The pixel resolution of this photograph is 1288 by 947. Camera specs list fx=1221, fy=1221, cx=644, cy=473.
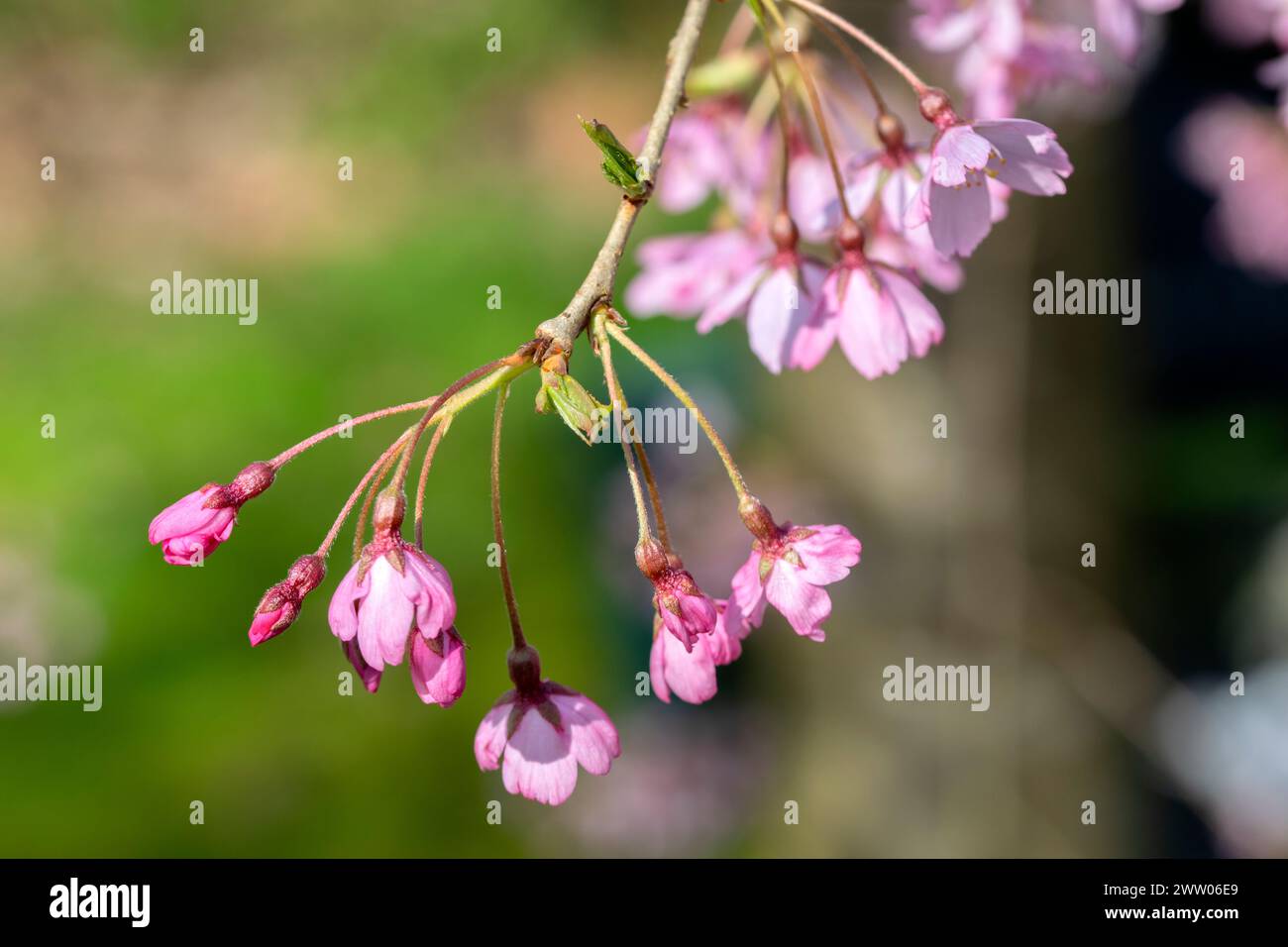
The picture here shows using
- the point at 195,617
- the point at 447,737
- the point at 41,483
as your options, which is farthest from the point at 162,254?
the point at 447,737

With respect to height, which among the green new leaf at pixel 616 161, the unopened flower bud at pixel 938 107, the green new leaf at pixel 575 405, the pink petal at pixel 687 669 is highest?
the unopened flower bud at pixel 938 107

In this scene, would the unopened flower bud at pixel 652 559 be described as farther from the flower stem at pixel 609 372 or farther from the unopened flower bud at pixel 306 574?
the unopened flower bud at pixel 306 574

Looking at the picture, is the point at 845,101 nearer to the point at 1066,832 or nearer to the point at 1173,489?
the point at 1066,832

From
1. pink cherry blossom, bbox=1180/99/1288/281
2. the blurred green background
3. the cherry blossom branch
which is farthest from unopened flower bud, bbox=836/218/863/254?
pink cherry blossom, bbox=1180/99/1288/281

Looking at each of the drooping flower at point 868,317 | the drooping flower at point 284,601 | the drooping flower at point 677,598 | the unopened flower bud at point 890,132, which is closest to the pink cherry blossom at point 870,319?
the drooping flower at point 868,317

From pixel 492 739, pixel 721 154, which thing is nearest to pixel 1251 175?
pixel 721 154

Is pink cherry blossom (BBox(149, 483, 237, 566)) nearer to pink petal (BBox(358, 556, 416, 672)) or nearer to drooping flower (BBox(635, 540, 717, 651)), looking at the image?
pink petal (BBox(358, 556, 416, 672))
